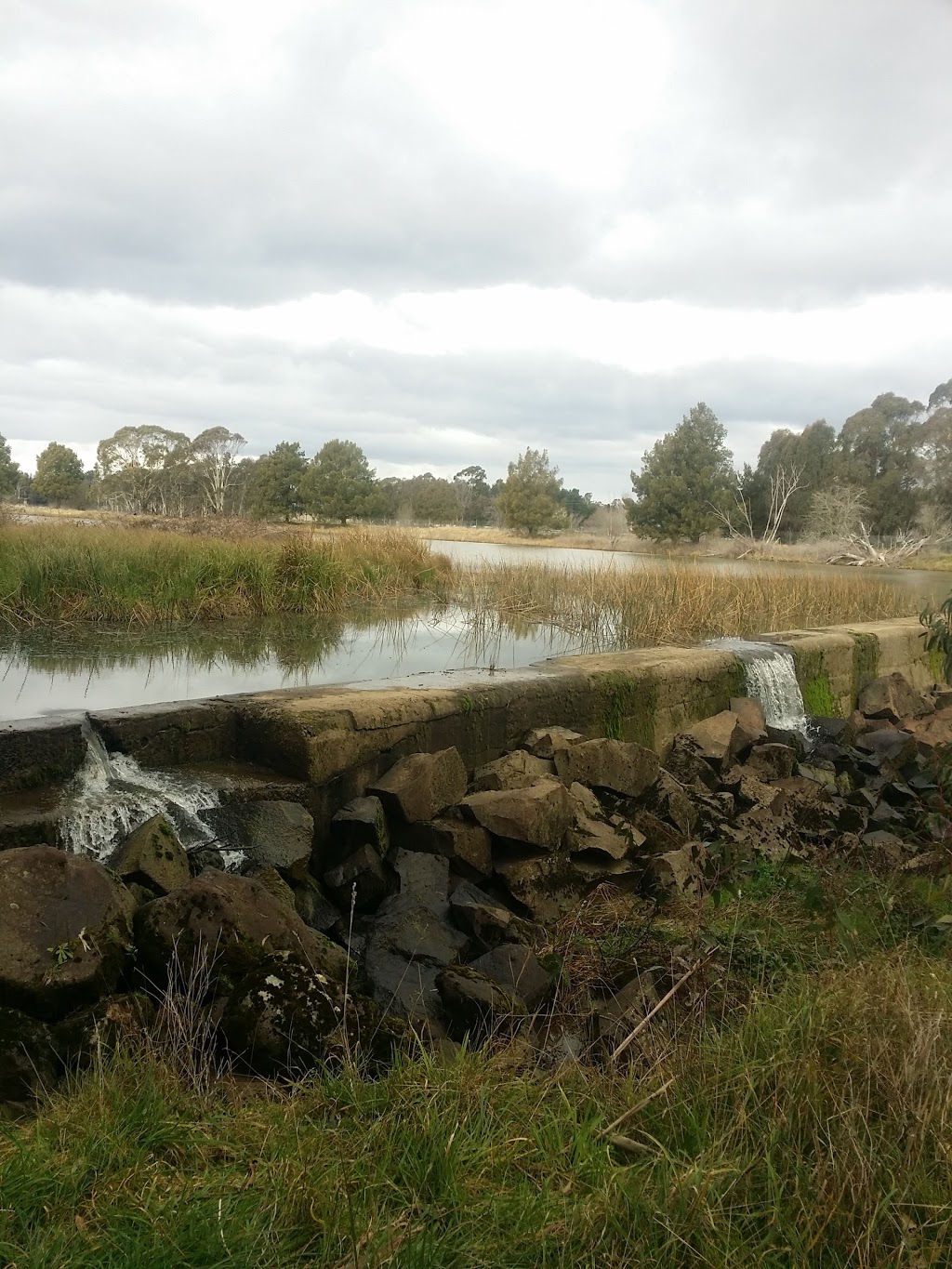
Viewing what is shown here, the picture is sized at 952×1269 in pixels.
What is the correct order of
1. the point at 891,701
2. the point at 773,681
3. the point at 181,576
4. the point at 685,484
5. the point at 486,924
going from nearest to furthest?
the point at 486,924 → the point at 773,681 → the point at 891,701 → the point at 181,576 → the point at 685,484

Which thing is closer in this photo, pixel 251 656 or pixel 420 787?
pixel 420 787

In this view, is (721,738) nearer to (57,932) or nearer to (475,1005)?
(475,1005)

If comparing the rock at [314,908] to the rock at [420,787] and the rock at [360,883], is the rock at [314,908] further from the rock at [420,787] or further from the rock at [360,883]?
the rock at [420,787]

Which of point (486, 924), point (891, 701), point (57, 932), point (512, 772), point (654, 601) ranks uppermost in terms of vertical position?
point (654, 601)

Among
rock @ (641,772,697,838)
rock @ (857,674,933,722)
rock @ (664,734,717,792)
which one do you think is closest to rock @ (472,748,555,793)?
rock @ (641,772,697,838)

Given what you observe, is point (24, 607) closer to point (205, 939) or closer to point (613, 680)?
point (613, 680)

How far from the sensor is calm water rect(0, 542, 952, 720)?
6.32 meters

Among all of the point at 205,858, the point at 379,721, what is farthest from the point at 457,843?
the point at 205,858

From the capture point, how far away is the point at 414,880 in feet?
14.0

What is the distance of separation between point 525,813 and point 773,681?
4356mm

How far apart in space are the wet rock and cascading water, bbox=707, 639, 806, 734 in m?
0.35

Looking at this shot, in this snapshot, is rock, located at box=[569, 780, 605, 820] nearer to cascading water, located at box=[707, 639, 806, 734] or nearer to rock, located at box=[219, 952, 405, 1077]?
rock, located at box=[219, 952, 405, 1077]

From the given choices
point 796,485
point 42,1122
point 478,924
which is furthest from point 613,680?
point 796,485

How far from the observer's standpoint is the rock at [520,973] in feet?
11.3
